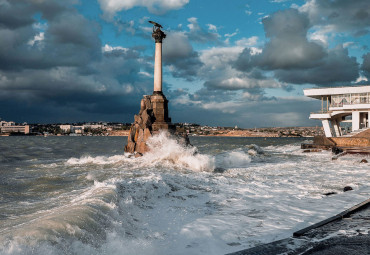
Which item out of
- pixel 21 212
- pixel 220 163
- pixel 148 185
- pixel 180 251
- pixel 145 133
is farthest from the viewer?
pixel 145 133

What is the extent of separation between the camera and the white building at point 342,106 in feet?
118

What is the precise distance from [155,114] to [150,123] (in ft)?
4.28

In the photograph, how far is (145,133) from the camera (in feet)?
81.1

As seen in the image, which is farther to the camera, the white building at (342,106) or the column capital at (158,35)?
the white building at (342,106)

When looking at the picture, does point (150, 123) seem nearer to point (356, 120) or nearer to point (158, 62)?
point (158, 62)

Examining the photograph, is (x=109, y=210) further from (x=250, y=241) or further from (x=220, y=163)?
(x=220, y=163)

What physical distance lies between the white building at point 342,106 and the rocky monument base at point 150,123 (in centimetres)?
2167

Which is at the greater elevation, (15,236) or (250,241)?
(15,236)

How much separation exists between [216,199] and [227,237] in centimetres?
357

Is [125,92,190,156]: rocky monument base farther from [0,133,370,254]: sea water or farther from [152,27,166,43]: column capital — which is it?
[0,133,370,254]: sea water

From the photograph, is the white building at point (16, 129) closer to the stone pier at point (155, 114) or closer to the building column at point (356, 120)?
the stone pier at point (155, 114)

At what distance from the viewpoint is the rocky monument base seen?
81.8ft

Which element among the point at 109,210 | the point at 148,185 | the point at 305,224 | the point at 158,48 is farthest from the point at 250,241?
the point at 158,48

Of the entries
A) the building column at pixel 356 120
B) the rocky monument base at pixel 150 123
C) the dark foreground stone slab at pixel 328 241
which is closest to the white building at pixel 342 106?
the building column at pixel 356 120
